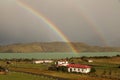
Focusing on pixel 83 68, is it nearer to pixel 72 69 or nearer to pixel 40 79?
pixel 72 69

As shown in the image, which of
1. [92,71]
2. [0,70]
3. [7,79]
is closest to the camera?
[7,79]

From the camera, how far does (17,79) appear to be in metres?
68.2

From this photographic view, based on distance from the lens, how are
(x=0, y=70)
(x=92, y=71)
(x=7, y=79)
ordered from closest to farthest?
1. (x=7, y=79)
2. (x=0, y=70)
3. (x=92, y=71)

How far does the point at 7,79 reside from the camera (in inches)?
2665

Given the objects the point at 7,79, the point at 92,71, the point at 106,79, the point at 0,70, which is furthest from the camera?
the point at 92,71

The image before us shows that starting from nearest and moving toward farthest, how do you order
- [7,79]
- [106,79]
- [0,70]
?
[7,79] → [106,79] → [0,70]

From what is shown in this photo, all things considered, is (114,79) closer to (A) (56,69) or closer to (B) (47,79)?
(B) (47,79)

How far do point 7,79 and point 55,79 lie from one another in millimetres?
12763

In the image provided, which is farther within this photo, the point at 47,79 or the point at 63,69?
the point at 63,69

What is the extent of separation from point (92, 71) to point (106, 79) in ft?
100

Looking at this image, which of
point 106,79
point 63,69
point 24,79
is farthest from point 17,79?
point 63,69

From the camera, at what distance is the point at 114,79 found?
243 feet

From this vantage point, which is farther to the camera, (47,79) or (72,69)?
(72,69)

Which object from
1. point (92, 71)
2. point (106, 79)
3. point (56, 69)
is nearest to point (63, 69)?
point (56, 69)
